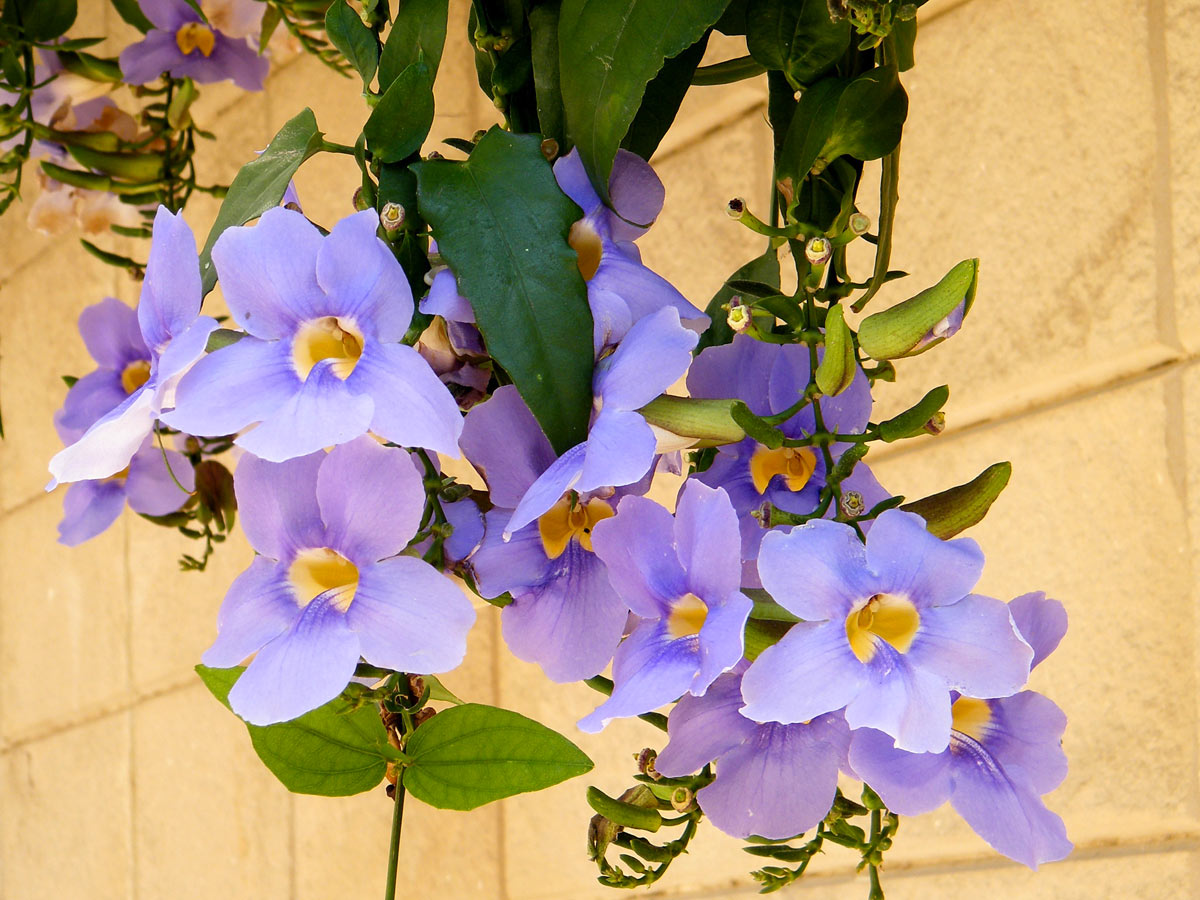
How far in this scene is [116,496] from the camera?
2.15 feet

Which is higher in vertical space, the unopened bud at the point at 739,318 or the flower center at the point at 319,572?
the unopened bud at the point at 739,318

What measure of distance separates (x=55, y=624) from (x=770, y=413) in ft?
3.99

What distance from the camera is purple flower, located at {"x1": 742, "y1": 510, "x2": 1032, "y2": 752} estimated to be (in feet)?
0.86

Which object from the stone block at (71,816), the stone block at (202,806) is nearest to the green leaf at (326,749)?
the stone block at (202,806)

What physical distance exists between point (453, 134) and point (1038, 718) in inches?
29.0

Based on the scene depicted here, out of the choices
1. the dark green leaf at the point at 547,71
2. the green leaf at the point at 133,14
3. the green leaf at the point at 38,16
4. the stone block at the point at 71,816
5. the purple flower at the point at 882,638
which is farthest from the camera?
the stone block at the point at 71,816

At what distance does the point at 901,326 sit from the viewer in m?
0.30

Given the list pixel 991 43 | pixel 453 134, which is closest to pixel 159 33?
pixel 453 134

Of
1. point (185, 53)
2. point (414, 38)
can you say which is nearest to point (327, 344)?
point (414, 38)

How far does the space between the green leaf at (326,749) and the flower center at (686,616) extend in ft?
0.39

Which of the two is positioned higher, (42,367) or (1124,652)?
(1124,652)

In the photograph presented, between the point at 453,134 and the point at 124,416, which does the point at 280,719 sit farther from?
the point at 453,134

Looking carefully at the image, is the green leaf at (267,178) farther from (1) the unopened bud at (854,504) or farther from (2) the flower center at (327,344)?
(1) the unopened bud at (854,504)

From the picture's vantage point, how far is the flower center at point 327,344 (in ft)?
0.98
